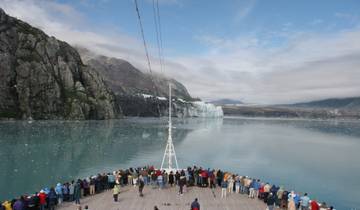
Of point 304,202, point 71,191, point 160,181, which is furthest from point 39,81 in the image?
point 304,202

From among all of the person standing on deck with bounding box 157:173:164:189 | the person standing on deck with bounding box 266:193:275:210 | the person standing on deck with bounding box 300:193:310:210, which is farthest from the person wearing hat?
the person standing on deck with bounding box 300:193:310:210

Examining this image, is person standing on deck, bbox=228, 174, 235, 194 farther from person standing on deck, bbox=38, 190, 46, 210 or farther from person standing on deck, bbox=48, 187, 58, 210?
person standing on deck, bbox=38, 190, 46, 210

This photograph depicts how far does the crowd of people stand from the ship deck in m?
0.57

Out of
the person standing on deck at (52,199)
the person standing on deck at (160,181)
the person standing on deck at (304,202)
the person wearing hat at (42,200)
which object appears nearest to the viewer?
the person wearing hat at (42,200)

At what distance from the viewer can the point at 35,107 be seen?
16225 centimetres

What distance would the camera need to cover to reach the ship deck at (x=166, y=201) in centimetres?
2369

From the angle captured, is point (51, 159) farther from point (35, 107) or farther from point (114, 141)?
point (35, 107)

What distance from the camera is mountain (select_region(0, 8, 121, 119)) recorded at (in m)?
157

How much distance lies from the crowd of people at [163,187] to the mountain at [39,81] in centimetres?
13754

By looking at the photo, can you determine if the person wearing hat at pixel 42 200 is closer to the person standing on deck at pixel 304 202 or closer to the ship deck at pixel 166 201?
the ship deck at pixel 166 201

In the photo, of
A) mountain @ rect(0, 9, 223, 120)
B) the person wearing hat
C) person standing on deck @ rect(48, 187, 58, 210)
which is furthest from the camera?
mountain @ rect(0, 9, 223, 120)

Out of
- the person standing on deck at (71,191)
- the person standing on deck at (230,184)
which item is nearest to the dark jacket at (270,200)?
the person standing on deck at (230,184)

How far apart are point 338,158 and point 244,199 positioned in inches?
2532

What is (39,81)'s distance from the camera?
165500 millimetres
